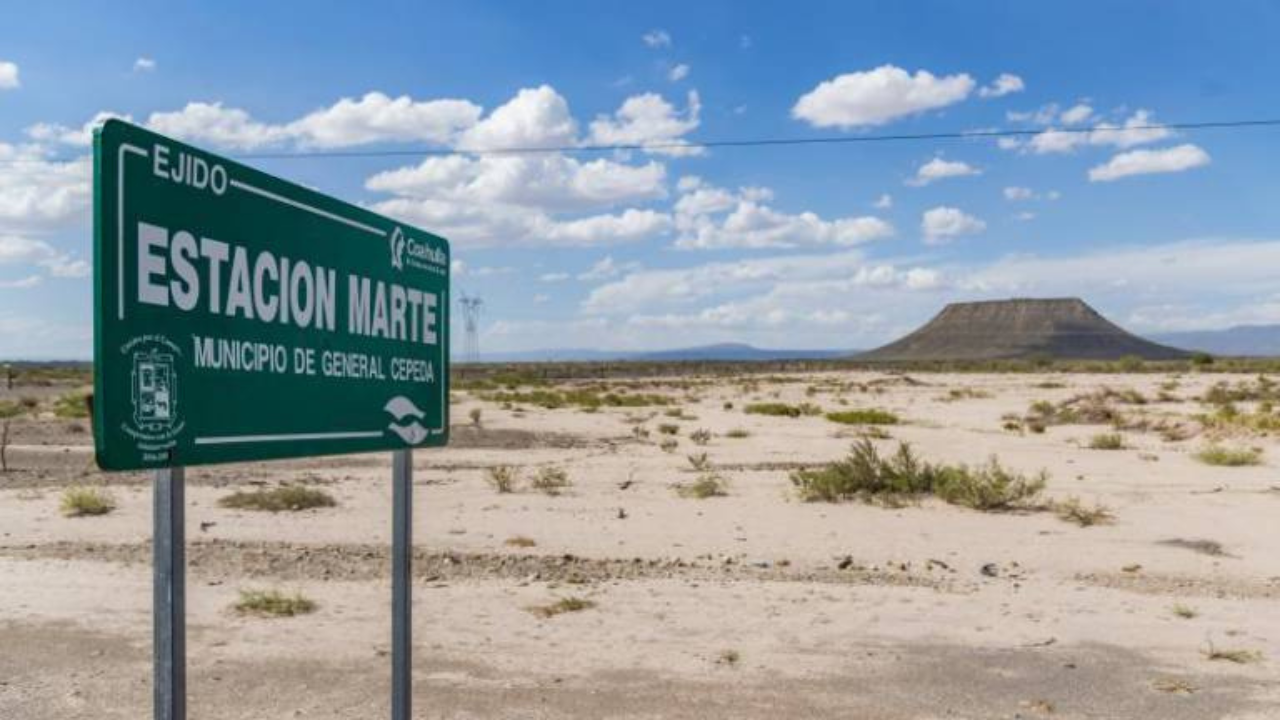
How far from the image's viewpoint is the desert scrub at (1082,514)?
13461 millimetres

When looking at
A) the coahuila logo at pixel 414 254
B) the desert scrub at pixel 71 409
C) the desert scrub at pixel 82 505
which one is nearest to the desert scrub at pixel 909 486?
the desert scrub at pixel 82 505

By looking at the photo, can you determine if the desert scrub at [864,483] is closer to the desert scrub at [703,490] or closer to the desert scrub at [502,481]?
the desert scrub at [703,490]

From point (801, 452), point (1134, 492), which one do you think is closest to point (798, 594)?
point (1134, 492)

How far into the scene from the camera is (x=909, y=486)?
15609 millimetres

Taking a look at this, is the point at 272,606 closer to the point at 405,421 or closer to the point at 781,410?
the point at 405,421

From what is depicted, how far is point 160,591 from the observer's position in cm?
289

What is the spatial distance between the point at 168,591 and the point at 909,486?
13.7 m

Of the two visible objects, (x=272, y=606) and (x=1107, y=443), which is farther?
(x=1107, y=443)

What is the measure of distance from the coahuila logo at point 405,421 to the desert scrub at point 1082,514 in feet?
36.3

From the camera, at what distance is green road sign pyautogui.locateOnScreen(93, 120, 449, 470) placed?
8.84 feet

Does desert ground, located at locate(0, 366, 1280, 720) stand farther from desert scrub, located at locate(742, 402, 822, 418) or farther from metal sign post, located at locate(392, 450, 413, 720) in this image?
desert scrub, located at locate(742, 402, 822, 418)

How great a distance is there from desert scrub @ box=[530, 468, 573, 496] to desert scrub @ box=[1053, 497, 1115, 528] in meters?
6.90

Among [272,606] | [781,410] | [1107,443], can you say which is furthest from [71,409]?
[272,606]

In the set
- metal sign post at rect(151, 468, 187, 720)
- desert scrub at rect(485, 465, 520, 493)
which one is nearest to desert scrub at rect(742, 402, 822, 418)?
desert scrub at rect(485, 465, 520, 493)
